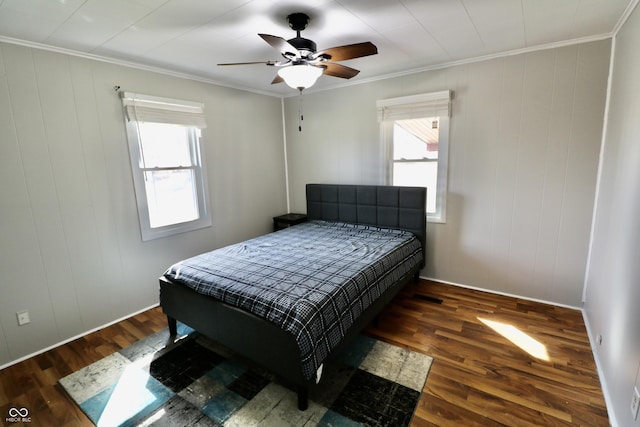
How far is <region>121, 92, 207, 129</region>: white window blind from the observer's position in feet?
9.12

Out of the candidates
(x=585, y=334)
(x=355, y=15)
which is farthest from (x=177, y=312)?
(x=585, y=334)

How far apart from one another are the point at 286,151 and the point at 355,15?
272cm

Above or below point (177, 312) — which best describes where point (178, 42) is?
above

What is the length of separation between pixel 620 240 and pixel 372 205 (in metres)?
2.20

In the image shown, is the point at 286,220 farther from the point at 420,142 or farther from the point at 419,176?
the point at 420,142

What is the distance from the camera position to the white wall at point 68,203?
7.38 ft

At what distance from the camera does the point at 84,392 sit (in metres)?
2.00

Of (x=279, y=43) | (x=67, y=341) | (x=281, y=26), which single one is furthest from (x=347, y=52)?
(x=67, y=341)

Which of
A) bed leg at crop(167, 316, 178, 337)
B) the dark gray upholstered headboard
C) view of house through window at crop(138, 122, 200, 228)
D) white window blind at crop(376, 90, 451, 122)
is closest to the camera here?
bed leg at crop(167, 316, 178, 337)

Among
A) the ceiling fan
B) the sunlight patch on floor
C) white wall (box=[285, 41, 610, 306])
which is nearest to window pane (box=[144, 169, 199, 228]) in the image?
the ceiling fan

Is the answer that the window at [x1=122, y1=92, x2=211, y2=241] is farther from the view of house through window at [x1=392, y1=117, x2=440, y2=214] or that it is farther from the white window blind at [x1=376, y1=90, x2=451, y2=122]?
the view of house through window at [x1=392, y1=117, x2=440, y2=214]

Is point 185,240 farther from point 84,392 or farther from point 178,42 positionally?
point 178,42

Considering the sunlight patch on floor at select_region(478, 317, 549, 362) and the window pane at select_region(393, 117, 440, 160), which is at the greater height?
the window pane at select_region(393, 117, 440, 160)

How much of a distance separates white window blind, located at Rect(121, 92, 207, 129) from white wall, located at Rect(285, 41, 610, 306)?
6.39 ft
